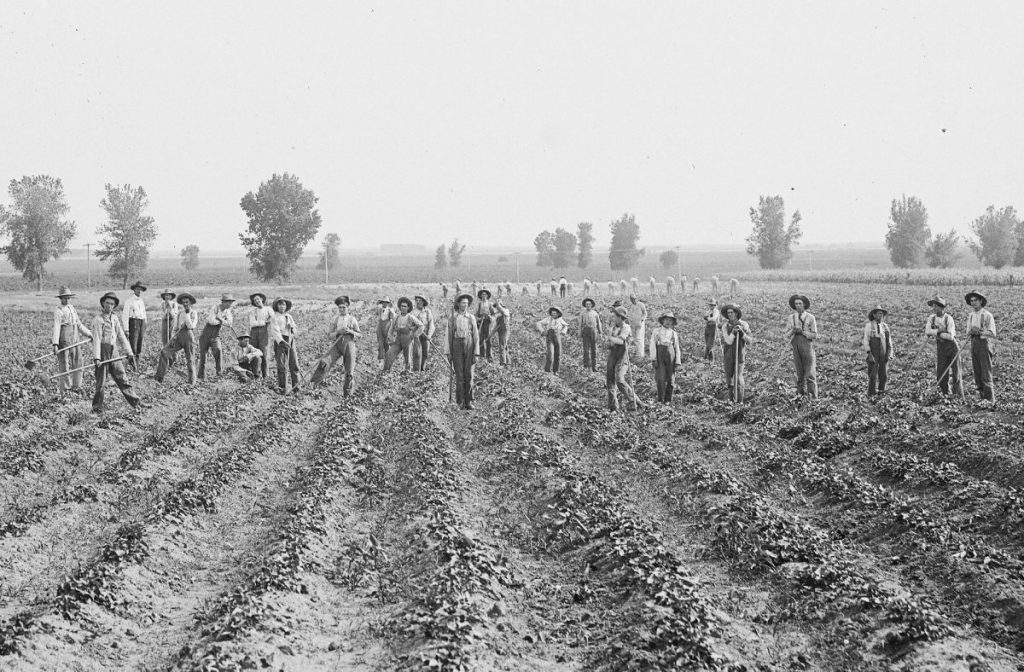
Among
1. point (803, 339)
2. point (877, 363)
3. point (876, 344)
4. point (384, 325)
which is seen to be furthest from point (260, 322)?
point (877, 363)

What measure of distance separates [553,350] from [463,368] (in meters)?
5.61

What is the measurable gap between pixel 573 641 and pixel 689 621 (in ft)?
2.82

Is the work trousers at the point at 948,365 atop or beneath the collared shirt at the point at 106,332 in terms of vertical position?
beneath

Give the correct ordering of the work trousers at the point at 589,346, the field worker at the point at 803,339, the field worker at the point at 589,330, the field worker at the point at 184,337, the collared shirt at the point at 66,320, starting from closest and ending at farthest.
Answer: the collared shirt at the point at 66,320 → the field worker at the point at 803,339 → the field worker at the point at 184,337 → the field worker at the point at 589,330 → the work trousers at the point at 589,346

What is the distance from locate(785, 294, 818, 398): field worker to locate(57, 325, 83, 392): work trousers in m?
12.3

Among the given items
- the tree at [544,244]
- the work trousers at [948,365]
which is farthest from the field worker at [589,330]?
the tree at [544,244]

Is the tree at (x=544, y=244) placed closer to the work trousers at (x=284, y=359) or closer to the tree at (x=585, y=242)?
the tree at (x=585, y=242)

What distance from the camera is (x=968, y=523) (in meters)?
9.35

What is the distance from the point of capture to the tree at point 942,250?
3492 inches

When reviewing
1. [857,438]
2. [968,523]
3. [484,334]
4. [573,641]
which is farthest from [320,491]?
[484,334]

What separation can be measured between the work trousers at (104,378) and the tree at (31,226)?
54.5m

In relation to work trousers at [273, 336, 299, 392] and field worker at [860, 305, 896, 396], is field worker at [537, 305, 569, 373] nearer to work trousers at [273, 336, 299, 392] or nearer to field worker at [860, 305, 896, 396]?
work trousers at [273, 336, 299, 392]

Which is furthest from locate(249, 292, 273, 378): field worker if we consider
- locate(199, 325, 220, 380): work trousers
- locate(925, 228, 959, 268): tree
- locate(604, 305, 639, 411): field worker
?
locate(925, 228, 959, 268): tree

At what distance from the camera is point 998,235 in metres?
91.6
